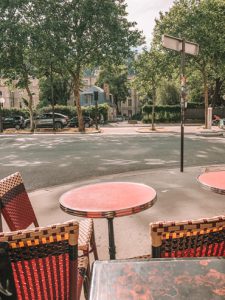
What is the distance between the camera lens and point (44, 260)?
68.3 inches

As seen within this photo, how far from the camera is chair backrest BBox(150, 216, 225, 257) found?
159 cm

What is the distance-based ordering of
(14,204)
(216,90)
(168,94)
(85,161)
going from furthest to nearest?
(168,94), (216,90), (85,161), (14,204)

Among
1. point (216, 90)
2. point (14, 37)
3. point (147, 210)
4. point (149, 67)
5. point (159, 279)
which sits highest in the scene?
point (14, 37)

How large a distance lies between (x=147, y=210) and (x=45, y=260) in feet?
12.2

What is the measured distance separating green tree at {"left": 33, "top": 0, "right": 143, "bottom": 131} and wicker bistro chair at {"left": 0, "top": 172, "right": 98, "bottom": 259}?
887 inches

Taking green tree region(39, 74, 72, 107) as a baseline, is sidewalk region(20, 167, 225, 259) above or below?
below

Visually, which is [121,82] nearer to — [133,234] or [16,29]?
[16,29]

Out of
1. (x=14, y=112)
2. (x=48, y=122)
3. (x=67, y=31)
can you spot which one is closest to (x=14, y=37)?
(x=67, y=31)

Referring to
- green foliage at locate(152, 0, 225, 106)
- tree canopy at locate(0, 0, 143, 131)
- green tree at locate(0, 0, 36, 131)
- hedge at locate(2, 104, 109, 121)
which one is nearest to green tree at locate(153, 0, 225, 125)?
green foliage at locate(152, 0, 225, 106)

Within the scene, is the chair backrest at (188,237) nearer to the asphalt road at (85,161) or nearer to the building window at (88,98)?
the asphalt road at (85,161)

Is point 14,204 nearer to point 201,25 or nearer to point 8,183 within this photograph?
point 8,183

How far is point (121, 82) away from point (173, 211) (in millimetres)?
66773

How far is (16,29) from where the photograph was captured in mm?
24578

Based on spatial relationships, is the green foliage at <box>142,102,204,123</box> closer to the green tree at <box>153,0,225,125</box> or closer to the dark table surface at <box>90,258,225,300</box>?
the green tree at <box>153,0,225,125</box>
